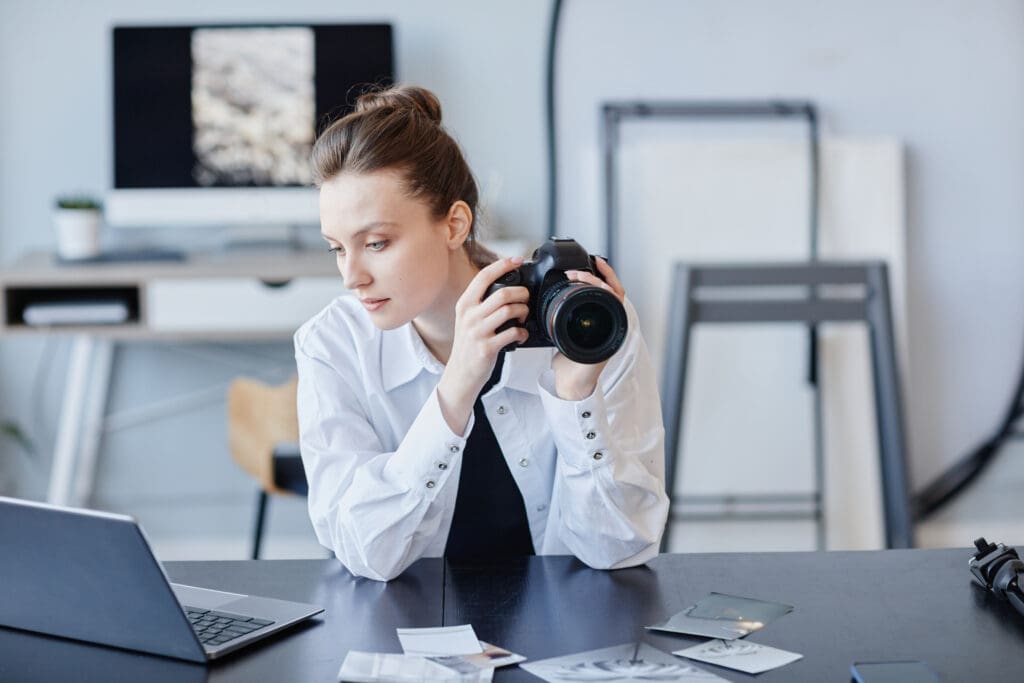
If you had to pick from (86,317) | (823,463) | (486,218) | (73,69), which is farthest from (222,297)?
(823,463)

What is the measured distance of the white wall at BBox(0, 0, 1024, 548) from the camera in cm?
333

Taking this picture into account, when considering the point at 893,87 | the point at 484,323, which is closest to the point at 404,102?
the point at 484,323

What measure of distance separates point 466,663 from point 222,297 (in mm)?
2053

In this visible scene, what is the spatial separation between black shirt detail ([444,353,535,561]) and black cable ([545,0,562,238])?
167 centimetres

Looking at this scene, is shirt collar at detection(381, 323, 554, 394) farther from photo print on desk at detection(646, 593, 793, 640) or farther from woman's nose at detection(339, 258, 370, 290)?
photo print on desk at detection(646, 593, 793, 640)

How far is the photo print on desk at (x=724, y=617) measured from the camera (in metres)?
1.21

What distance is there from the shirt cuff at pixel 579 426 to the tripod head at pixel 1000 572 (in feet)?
1.35

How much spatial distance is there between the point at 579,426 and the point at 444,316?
341 mm

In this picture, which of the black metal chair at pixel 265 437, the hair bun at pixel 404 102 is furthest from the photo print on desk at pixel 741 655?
the black metal chair at pixel 265 437

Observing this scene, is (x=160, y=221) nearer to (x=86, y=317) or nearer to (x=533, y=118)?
(x=86, y=317)

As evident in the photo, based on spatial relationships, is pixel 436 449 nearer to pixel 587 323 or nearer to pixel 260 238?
pixel 587 323

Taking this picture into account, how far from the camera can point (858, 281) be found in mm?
3049

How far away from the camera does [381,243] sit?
4.99ft

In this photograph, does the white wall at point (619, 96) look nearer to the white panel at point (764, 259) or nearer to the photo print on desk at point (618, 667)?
the white panel at point (764, 259)
